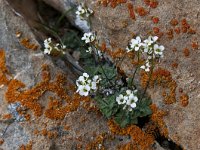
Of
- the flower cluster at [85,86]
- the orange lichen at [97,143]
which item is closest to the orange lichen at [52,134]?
the orange lichen at [97,143]

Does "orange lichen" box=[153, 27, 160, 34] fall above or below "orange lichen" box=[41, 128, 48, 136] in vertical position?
above

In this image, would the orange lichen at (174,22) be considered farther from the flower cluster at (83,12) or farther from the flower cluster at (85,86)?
Result: the flower cluster at (85,86)

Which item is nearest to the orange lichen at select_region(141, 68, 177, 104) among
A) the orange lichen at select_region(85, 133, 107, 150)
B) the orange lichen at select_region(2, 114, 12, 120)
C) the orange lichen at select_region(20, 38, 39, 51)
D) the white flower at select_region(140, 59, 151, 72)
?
the white flower at select_region(140, 59, 151, 72)

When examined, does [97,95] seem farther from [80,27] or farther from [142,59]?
[80,27]

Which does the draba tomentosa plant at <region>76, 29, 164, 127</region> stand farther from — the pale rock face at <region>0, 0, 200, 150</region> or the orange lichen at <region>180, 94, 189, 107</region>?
the orange lichen at <region>180, 94, 189, 107</region>

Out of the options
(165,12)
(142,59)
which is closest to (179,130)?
(142,59)

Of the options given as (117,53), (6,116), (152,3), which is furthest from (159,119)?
(6,116)

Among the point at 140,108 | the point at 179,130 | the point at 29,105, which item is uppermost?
the point at 29,105
